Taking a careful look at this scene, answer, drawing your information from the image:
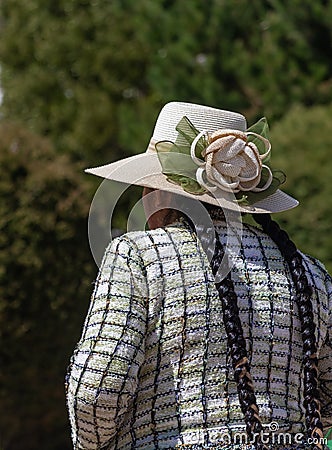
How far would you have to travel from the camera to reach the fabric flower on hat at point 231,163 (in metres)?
2.17

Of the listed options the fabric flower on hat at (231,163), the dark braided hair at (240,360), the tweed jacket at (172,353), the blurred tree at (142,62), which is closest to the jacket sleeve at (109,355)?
the tweed jacket at (172,353)

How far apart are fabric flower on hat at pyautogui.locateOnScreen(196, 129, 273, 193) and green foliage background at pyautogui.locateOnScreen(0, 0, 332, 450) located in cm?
328

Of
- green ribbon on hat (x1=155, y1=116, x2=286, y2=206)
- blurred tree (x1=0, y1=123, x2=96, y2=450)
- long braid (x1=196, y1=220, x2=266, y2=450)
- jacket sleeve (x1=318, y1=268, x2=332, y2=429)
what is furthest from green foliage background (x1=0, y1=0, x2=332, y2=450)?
long braid (x1=196, y1=220, x2=266, y2=450)

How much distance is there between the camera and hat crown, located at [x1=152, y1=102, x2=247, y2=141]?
7.34 feet

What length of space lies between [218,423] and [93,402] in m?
0.28

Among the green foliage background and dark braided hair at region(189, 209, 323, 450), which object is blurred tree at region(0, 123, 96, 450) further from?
dark braided hair at region(189, 209, 323, 450)

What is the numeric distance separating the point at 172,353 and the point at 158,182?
42 centimetres

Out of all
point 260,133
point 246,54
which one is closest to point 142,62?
point 246,54

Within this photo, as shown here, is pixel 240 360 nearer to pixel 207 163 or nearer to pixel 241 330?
pixel 241 330

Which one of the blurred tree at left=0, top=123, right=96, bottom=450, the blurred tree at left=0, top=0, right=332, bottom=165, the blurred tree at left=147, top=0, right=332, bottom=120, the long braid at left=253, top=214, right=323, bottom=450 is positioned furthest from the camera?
the blurred tree at left=0, top=0, right=332, bottom=165

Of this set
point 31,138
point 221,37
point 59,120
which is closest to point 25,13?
point 59,120

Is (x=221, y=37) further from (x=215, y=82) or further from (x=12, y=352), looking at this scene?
(x=12, y=352)

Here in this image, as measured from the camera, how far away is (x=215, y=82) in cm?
891

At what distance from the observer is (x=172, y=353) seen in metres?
2.03
